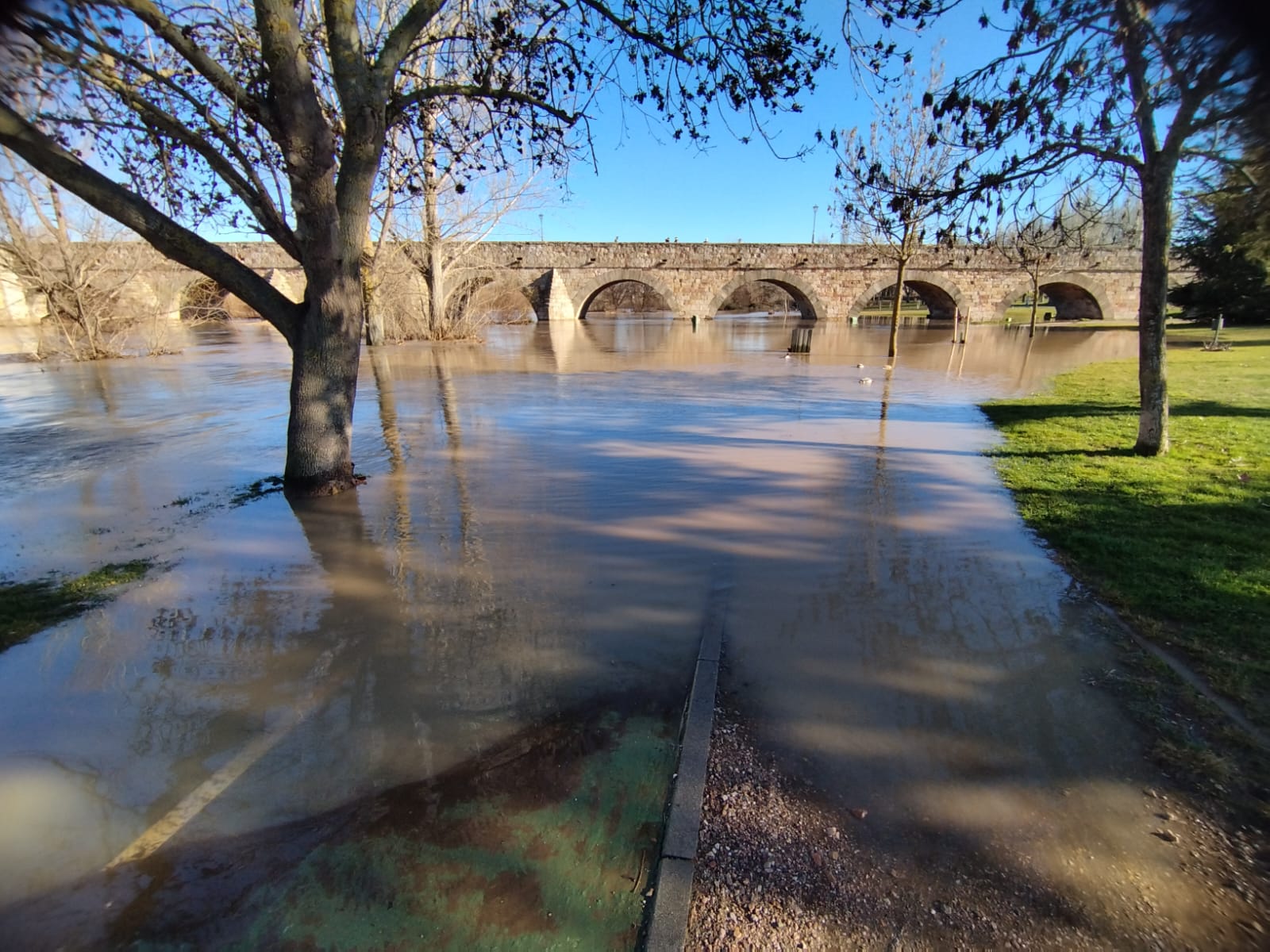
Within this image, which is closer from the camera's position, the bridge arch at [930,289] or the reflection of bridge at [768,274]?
the reflection of bridge at [768,274]

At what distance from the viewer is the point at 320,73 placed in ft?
26.5

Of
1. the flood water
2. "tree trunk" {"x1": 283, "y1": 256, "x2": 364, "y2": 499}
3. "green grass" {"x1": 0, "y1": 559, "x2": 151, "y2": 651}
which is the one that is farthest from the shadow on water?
"tree trunk" {"x1": 283, "y1": 256, "x2": 364, "y2": 499}

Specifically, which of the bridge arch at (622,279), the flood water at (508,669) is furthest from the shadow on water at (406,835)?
the bridge arch at (622,279)

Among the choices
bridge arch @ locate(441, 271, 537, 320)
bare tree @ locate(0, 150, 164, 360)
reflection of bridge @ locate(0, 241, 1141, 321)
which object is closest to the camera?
bare tree @ locate(0, 150, 164, 360)

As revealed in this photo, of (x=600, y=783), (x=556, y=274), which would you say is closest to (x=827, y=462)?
(x=600, y=783)

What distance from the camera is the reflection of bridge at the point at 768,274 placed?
4034 cm

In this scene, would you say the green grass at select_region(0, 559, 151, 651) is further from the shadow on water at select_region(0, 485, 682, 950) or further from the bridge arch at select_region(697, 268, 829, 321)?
the bridge arch at select_region(697, 268, 829, 321)

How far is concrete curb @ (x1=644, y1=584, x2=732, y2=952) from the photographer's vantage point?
1978mm

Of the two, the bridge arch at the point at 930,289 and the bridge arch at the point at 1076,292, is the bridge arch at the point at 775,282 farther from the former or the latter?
the bridge arch at the point at 1076,292

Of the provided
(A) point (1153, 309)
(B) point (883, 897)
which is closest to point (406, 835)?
(B) point (883, 897)

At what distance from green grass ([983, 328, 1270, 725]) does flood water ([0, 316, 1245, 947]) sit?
40cm

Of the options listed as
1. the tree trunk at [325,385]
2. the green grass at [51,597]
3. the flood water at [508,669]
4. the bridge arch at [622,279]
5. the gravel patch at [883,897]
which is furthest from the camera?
the bridge arch at [622,279]

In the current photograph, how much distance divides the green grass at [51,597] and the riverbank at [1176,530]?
634cm

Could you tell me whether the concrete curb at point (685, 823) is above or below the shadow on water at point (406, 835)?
above
